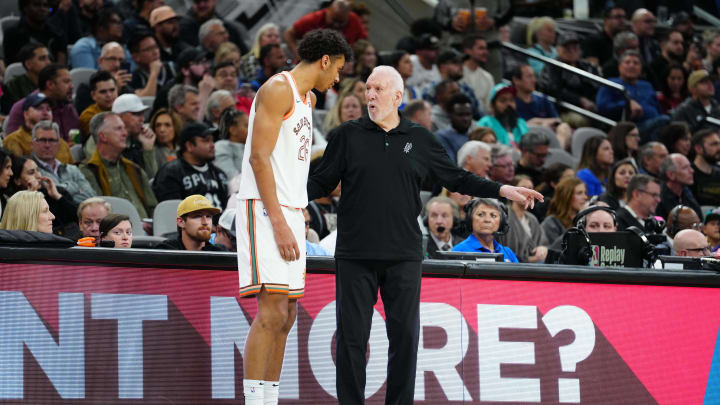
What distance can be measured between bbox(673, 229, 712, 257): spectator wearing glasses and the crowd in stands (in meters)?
0.02

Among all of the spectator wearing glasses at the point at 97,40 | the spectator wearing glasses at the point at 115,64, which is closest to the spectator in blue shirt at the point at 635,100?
the spectator wearing glasses at the point at 97,40

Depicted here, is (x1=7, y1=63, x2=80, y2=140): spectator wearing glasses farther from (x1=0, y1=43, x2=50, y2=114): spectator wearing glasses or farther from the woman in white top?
the woman in white top

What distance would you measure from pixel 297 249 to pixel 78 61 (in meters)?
7.78

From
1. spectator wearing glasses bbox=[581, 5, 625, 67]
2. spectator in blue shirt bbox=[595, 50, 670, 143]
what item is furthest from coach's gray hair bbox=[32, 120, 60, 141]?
spectator wearing glasses bbox=[581, 5, 625, 67]

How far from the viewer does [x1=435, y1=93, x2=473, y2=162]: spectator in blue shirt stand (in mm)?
11602

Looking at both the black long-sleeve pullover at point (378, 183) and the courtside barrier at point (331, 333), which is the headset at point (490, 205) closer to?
the courtside barrier at point (331, 333)

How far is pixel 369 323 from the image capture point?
5172 millimetres

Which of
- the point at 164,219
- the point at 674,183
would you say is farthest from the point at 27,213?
the point at 674,183

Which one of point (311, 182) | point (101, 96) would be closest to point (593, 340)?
point (311, 182)

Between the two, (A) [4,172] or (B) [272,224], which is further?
(A) [4,172]

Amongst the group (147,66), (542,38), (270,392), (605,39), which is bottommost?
(270,392)

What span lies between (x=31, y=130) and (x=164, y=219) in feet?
5.58

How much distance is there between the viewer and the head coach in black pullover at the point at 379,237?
16.8 feet

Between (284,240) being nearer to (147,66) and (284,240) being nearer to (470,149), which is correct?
(470,149)
